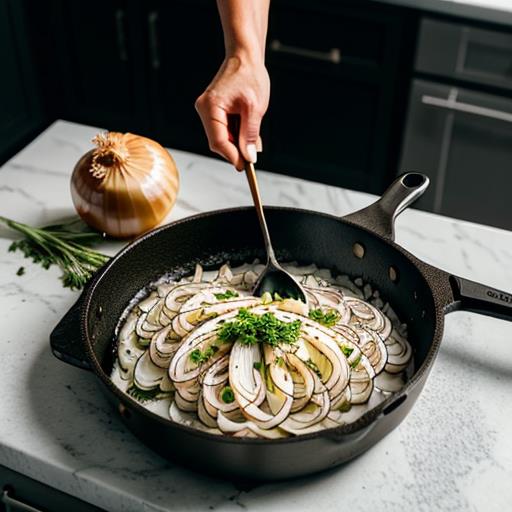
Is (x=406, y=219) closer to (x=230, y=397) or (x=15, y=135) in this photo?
(x=230, y=397)

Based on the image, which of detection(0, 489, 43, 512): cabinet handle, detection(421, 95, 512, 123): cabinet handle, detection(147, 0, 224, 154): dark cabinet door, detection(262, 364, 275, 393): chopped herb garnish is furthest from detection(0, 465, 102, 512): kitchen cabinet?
detection(147, 0, 224, 154): dark cabinet door

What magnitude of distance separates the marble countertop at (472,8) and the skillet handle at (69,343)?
5.40 ft

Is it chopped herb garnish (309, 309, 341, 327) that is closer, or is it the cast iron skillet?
the cast iron skillet

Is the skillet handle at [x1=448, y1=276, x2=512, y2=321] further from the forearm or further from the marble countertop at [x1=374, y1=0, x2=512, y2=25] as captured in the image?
the marble countertop at [x1=374, y1=0, x2=512, y2=25]

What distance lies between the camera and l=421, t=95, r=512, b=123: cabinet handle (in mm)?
2447

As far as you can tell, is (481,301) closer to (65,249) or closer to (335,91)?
(65,249)

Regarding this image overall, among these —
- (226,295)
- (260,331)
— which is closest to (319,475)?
(260,331)

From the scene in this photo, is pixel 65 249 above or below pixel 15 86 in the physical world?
above

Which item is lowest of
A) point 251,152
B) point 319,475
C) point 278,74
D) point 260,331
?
point 278,74

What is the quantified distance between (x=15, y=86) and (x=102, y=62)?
39 centimetres

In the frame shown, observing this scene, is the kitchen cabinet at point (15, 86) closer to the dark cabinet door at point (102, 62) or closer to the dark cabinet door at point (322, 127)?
the dark cabinet door at point (102, 62)

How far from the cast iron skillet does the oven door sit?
1116mm

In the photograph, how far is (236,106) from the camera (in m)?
1.37

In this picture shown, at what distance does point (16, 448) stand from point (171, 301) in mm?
350
